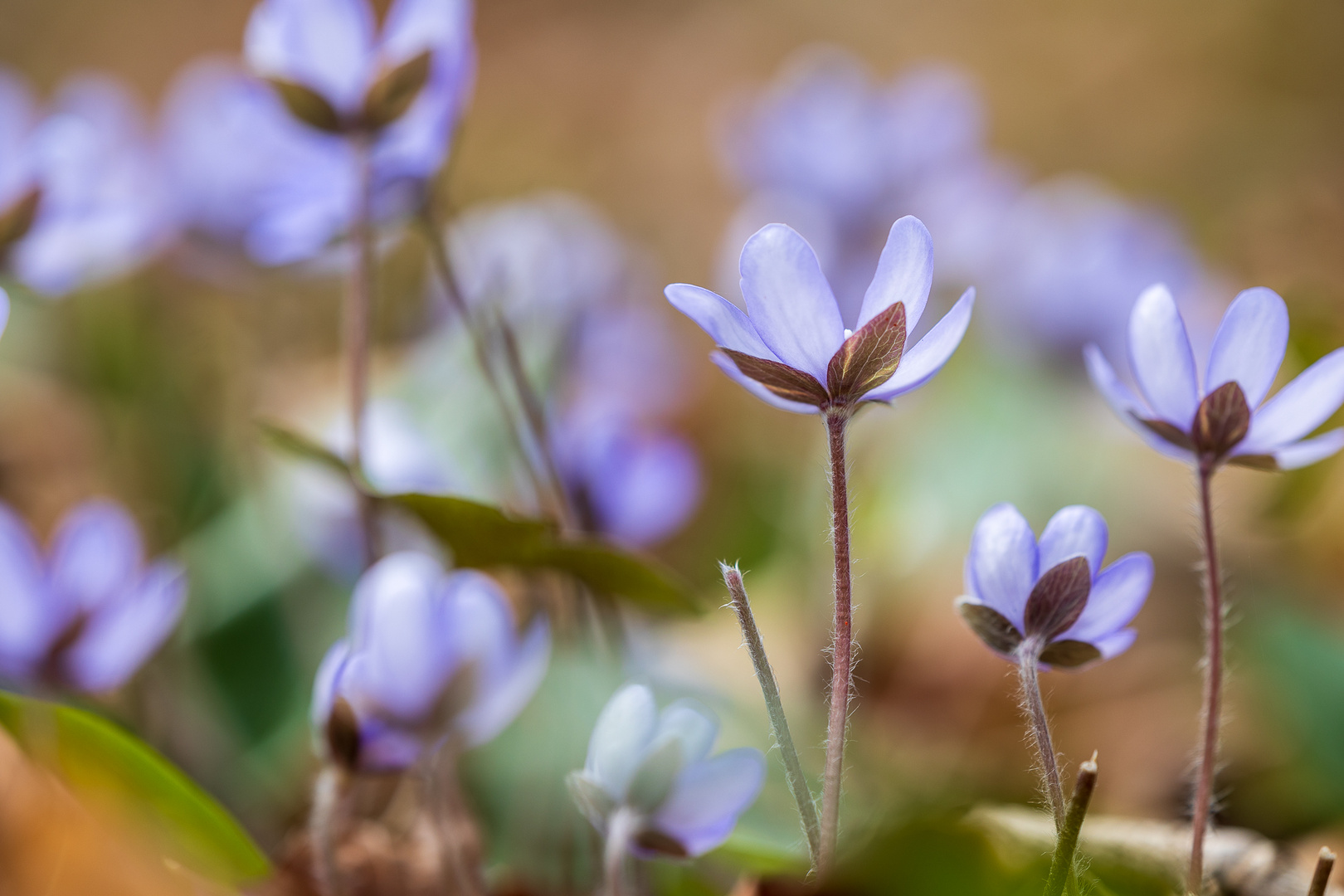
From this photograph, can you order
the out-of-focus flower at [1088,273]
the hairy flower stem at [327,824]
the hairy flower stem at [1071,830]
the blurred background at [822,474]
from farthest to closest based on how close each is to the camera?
the out-of-focus flower at [1088,273] → the blurred background at [822,474] → the hairy flower stem at [327,824] → the hairy flower stem at [1071,830]

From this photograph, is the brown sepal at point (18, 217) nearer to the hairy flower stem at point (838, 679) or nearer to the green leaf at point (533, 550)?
the green leaf at point (533, 550)

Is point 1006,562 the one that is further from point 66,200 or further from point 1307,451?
point 66,200

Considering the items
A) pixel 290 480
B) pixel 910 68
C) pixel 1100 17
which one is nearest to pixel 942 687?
pixel 290 480

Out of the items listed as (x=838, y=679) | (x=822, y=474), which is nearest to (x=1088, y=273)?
(x=822, y=474)

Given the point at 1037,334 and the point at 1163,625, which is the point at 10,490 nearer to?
the point at 1037,334

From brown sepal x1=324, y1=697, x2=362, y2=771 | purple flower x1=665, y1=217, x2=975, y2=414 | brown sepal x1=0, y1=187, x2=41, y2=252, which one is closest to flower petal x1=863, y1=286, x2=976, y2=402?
purple flower x1=665, y1=217, x2=975, y2=414

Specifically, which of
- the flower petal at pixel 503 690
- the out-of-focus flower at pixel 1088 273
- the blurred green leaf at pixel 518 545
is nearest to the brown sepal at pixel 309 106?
the blurred green leaf at pixel 518 545
